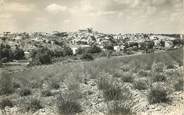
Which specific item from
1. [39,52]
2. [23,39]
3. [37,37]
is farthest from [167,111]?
[37,37]

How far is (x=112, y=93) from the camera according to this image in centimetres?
1065

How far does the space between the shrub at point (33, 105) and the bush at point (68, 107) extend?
1.10 meters

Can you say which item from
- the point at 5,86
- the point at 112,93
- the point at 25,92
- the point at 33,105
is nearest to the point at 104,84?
the point at 112,93

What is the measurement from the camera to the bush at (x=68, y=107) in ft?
31.7

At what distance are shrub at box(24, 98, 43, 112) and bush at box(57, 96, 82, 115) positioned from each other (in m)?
1.10

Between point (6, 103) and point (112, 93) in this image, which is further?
point (6, 103)

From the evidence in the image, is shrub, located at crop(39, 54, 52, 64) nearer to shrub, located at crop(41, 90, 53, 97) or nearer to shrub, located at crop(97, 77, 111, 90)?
shrub, located at crop(41, 90, 53, 97)

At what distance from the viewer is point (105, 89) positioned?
11.4m

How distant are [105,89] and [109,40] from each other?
52.2 meters

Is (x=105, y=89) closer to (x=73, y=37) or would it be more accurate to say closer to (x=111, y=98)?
(x=111, y=98)

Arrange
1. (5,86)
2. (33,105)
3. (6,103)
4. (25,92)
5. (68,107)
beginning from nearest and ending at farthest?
(68,107) < (33,105) < (6,103) < (25,92) < (5,86)

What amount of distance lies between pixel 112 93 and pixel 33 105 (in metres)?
2.28

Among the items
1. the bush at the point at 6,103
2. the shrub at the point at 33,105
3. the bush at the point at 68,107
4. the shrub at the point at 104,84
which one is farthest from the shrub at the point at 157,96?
the bush at the point at 6,103

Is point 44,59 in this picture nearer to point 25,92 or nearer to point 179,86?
point 25,92
